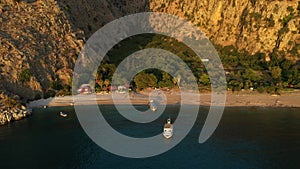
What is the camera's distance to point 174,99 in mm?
118188


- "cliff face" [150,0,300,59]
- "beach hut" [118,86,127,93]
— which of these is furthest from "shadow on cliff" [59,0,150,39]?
"cliff face" [150,0,300,59]

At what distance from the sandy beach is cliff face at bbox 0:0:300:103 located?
10.3 meters

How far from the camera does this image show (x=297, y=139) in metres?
73.8

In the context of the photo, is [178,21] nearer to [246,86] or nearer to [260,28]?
[260,28]

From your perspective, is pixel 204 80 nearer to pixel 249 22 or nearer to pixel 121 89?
pixel 121 89

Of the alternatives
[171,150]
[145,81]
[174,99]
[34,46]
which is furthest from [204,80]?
[34,46]

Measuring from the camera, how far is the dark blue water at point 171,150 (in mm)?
61656

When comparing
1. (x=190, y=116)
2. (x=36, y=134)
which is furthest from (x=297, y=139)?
(x=36, y=134)

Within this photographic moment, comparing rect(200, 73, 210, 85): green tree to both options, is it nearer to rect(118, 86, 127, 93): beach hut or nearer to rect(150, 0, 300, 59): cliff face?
rect(118, 86, 127, 93): beach hut

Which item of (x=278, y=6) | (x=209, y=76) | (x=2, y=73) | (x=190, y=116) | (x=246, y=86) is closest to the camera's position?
(x=190, y=116)

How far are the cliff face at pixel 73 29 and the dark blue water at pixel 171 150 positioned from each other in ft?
95.6

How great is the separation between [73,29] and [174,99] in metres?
64.5

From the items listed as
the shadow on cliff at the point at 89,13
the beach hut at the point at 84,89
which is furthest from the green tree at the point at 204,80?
the shadow on cliff at the point at 89,13

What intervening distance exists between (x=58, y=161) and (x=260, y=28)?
5304 inches
